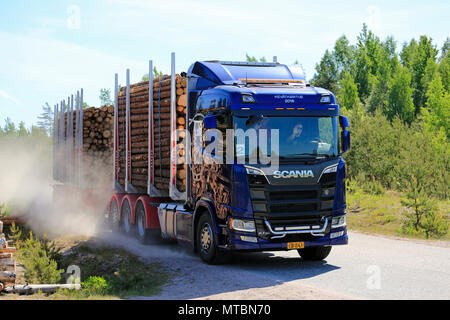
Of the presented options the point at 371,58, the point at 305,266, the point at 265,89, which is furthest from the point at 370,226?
the point at 371,58

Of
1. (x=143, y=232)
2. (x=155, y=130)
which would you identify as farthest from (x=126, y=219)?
(x=155, y=130)

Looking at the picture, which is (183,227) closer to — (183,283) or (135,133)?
(183,283)

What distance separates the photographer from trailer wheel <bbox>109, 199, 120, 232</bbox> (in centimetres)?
1720

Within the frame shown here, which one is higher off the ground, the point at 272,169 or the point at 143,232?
the point at 272,169

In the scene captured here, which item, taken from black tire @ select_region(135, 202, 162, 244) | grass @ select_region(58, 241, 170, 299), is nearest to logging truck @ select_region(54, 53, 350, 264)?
grass @ select_region(58, 241, 170, 299)

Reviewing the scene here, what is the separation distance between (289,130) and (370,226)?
8.43 metres

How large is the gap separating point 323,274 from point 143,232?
20.2 ft

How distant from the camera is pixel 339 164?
10398mm

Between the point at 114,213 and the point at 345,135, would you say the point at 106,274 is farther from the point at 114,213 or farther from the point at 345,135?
the point at 114,213

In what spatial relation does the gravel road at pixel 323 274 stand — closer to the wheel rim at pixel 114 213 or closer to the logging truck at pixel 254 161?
the logging truck at pixel 254 161

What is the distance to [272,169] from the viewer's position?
9945 millimetres

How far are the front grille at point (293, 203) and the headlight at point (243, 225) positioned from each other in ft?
0.39

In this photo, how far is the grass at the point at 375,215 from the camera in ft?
55.1

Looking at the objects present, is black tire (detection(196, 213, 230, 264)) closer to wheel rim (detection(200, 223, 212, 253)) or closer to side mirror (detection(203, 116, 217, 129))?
wheel rim (detection(200, 223, 212, 253))
